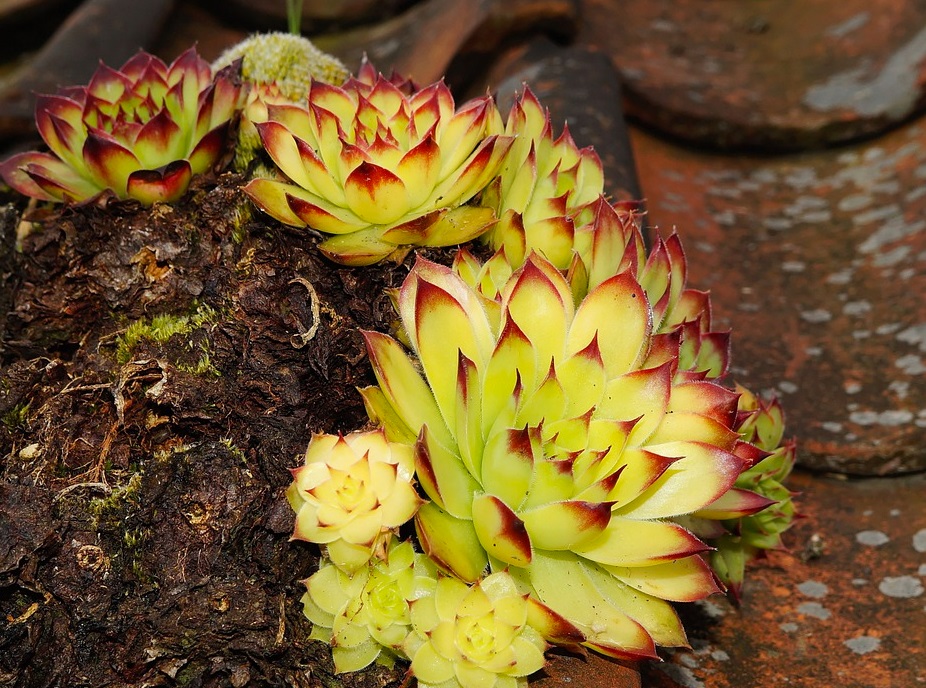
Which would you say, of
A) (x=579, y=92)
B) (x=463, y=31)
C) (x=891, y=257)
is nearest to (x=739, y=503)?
(x=891, y=257)

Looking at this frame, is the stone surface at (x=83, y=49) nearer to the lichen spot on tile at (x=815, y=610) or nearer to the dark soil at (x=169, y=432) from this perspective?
the dark soil at (x=169, y=432)

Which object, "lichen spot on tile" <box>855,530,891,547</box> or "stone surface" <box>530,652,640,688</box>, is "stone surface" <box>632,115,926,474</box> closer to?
"lichen spot on tile" <box>855,530,891,547</box>

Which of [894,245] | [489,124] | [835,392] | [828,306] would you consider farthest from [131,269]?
[894,245]

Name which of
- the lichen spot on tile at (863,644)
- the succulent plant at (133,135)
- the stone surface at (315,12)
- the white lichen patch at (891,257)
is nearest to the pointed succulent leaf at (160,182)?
the succulent plant at (133,135)

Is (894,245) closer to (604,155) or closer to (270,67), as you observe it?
(604,155)

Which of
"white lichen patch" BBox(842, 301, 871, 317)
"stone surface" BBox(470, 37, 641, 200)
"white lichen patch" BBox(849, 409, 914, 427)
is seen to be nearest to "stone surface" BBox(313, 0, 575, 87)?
"stone surface" BBox(470, 37, 641, 200)
